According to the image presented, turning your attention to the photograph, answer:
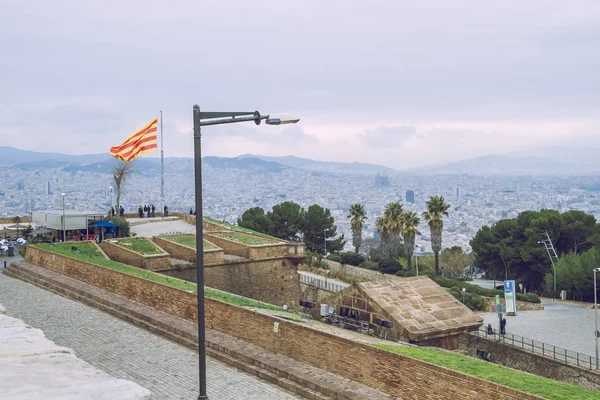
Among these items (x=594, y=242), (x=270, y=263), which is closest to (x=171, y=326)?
(x=270, y=263)

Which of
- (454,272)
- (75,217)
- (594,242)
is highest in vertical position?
(75,217)

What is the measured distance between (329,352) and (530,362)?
14.4 m

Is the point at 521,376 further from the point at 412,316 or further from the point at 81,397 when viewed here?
the point at 81,397

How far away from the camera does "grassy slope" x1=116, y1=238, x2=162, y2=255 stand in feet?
93.8

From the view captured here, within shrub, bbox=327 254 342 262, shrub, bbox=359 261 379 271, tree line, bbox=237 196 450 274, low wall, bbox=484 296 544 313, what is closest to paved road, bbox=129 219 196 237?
tree line, bbox=237 196 450 274

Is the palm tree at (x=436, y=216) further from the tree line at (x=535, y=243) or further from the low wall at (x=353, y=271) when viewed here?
the low wall at (x=353, y=271)

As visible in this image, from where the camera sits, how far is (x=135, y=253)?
2792cm

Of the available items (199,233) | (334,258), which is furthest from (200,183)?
(334,258)

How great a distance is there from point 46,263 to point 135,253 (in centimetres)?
373

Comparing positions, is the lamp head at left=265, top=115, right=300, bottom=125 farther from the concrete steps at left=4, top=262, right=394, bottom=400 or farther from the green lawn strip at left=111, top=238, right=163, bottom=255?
the green lawn strip at left=111, top=238, right=163, bottom=255

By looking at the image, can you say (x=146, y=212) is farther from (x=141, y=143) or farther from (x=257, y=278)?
(x=257, y=278)

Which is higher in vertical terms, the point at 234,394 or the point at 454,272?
the point at 234,394

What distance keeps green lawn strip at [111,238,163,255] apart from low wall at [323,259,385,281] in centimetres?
2098

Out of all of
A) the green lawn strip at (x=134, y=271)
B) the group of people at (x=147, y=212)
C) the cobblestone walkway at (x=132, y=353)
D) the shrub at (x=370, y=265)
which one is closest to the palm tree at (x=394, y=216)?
the shrub at (x=370, y=265)
